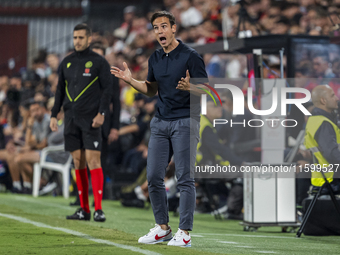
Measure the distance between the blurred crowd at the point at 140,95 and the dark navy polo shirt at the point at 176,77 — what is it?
2.95 metres

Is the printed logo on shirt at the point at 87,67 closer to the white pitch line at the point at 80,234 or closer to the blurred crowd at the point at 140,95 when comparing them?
the blurred crowd at the point at 140,95

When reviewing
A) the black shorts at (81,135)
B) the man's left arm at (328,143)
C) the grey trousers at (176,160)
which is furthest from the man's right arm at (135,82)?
the man's left arm at (328,143)

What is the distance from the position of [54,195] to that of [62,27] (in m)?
12.3

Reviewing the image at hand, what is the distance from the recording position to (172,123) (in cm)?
543

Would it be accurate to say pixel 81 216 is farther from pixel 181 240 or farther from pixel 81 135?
pixel 181 240

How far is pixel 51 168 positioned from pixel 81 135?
15.8ft

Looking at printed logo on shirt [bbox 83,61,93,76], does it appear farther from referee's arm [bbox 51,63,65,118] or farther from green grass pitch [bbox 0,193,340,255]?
green grass pitch [bbox 0,193,340,255]

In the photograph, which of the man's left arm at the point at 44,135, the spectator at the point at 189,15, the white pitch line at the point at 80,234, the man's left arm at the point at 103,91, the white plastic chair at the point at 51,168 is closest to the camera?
the white pitch line at the point at 80,234

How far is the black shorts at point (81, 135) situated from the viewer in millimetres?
7465

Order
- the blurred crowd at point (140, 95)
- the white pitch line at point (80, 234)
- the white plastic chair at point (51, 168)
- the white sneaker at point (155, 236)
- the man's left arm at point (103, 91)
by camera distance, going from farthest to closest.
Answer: the white plastic chair at point (51, 168)
the blurred crowd at point (140, 95)
the man's left arm at point (103, 91)
the white sneaker at point (155, 236)
the white pitch line at point (80, 234)

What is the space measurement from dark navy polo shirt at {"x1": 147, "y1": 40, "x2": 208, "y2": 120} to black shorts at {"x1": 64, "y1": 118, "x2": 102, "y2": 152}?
2.12 metres

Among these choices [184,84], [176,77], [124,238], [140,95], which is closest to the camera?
[184,84]

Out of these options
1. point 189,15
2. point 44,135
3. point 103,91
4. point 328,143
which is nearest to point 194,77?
point 328,143

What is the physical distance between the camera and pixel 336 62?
9.18 metres
